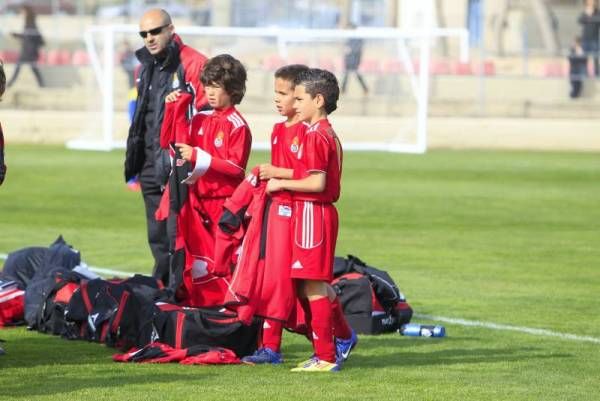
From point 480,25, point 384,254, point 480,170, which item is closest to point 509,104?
point 480,170

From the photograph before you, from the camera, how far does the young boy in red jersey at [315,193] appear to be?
829 cm

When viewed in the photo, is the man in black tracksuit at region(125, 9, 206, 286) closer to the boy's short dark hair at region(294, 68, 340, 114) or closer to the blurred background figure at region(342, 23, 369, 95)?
the boy's short dark hair at region(294, 68, 340, 114)

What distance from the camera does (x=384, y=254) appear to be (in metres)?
14.8

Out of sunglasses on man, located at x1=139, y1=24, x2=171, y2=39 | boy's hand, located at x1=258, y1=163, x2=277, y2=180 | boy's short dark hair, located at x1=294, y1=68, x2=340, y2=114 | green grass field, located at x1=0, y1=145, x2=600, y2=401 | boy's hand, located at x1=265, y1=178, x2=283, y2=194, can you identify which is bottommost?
green grass field, located at x1=0, y1=145, x2=600, y2=401

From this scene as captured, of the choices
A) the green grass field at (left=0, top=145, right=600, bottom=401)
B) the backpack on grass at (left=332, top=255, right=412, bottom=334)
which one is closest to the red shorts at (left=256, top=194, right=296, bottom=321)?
the green grass field at (left=0, top=145, right=600, bottom=401)

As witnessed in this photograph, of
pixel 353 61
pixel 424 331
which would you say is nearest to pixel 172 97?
pixel 424 331

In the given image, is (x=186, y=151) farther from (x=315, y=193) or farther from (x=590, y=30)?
(x=590, y=30)

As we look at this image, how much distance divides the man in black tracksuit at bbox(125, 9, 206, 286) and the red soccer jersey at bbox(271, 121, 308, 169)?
1.73m

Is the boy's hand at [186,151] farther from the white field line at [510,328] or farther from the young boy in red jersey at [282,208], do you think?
the white field line at [510,328]

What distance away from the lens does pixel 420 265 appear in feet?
46.0

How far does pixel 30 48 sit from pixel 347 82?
8184 mm

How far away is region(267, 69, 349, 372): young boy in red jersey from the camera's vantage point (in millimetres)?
8289

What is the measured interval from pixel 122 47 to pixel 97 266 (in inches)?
800

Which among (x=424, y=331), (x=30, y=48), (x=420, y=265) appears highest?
(x=30, y=48)
